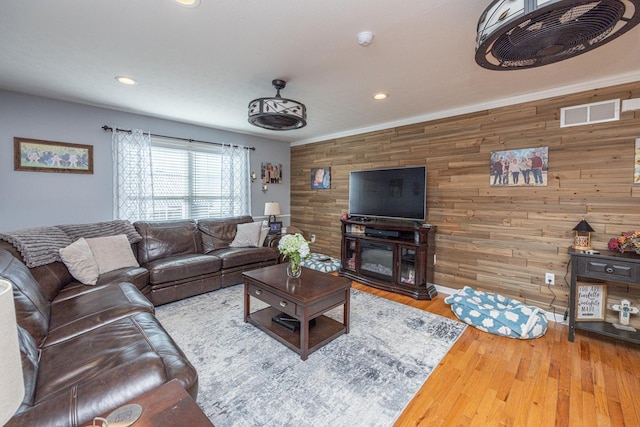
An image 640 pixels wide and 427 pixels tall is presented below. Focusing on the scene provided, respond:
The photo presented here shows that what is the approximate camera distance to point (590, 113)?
8.80 feet

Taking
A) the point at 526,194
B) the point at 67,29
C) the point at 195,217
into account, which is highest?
the point at 67,29

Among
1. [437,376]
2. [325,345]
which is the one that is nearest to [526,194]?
[437,376]

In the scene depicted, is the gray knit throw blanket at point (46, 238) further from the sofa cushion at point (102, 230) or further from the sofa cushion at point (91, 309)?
the sofa cushion at point (91, 309)

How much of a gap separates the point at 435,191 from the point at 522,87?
4.76 ft

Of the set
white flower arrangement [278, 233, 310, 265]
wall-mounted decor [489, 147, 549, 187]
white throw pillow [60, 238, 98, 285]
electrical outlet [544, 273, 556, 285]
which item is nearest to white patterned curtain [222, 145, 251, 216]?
white throw pillow [60, 238, 98, 285]

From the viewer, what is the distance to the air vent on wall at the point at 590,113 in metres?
2.58

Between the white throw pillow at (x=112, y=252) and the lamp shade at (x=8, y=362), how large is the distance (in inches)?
111

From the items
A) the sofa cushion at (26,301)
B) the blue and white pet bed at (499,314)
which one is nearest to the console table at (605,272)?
the blue and white pet bed at (499,314)

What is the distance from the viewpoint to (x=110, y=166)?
3.72 metres

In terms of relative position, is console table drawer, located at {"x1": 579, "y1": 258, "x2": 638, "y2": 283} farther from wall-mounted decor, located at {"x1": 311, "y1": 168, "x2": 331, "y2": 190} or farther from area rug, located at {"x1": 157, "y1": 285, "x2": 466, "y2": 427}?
wall-mounted decor, located at {"x1": 311, "y1": 168, "x2": 331, "y2": 190}

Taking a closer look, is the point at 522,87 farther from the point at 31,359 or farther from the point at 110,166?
the point at 110,166

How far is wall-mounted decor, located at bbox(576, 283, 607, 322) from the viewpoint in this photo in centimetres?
263

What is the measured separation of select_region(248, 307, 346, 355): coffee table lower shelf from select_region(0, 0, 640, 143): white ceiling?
2.33m

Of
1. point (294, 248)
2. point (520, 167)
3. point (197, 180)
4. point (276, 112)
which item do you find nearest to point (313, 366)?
point (294, 248)
